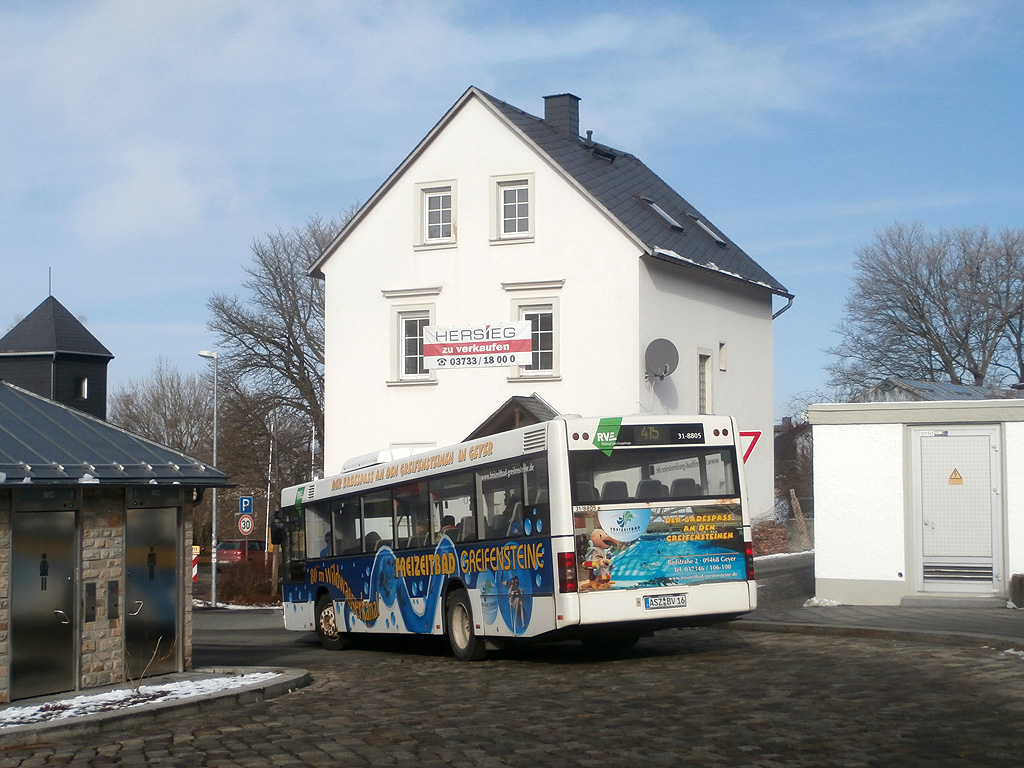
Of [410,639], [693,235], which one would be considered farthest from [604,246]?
[410,639]

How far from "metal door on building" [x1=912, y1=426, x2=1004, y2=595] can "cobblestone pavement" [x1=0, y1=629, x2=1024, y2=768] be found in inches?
174

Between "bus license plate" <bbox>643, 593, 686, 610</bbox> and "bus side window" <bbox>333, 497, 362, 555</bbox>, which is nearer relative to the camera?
"bus license plate" <bbox>643, 593, 686, 610</bbox>

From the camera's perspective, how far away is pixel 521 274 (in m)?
33.0

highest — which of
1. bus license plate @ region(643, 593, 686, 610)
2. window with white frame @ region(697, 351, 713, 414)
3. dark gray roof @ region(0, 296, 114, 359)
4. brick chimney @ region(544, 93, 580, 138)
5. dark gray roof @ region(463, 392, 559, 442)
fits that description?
brick chimney @ region(544, 93, 580, 138)

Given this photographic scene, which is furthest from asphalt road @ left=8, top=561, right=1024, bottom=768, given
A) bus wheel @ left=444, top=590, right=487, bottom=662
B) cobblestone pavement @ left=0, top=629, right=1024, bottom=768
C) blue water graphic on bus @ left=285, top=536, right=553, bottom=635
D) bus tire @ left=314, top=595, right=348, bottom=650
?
bus tire @ left=314, top=595, right=348, bottom=650

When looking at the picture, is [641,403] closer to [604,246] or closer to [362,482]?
[604,246]

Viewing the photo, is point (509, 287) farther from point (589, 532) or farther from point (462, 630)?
point (589, 532)

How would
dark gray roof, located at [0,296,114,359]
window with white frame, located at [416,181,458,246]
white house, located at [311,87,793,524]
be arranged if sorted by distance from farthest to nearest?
dark gray roof, located at [0,296,114,359]
window with white frame, located at [416,181,458,246]
white house, located at [311,87,793,524]

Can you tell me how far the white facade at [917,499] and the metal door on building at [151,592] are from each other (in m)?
9.75

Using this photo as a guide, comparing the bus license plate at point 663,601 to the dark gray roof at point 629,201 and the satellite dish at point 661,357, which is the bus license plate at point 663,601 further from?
the dark gray roof at point 629,201

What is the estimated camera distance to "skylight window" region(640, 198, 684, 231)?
35.5m

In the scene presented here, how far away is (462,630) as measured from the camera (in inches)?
646

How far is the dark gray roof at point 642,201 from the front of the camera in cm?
3288

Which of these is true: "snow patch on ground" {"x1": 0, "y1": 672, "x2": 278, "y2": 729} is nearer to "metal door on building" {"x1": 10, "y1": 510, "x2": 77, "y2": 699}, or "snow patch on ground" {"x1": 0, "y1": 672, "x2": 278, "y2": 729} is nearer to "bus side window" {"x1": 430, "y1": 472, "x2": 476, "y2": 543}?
"metal door on building" {"x1": 10, "y1": 510, "x2": 77, "y2": 699}
